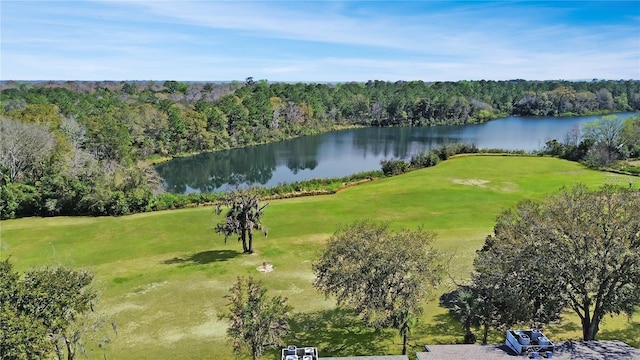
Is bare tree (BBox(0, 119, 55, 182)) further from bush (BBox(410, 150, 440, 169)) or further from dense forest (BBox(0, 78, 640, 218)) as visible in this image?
bush (BBox(410, 150, 440, 169))

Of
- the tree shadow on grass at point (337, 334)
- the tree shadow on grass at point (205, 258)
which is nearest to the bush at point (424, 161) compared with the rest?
the tree shadow on grass at point (205, 258)

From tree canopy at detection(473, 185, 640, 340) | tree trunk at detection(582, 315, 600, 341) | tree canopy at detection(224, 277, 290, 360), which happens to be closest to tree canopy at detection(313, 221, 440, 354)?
tree canopy at detection(473, 185, 640, 340)

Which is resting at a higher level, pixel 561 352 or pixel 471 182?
pixel 471 182

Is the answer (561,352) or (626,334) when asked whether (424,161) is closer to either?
(626,334)

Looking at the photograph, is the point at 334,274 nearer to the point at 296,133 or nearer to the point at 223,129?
the point at 223,129

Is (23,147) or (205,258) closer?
(205,258)

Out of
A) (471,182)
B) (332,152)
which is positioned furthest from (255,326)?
(332,152)

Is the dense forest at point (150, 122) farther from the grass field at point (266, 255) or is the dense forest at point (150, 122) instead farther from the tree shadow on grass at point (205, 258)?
the tree shadow on grass at point (205, 258)
